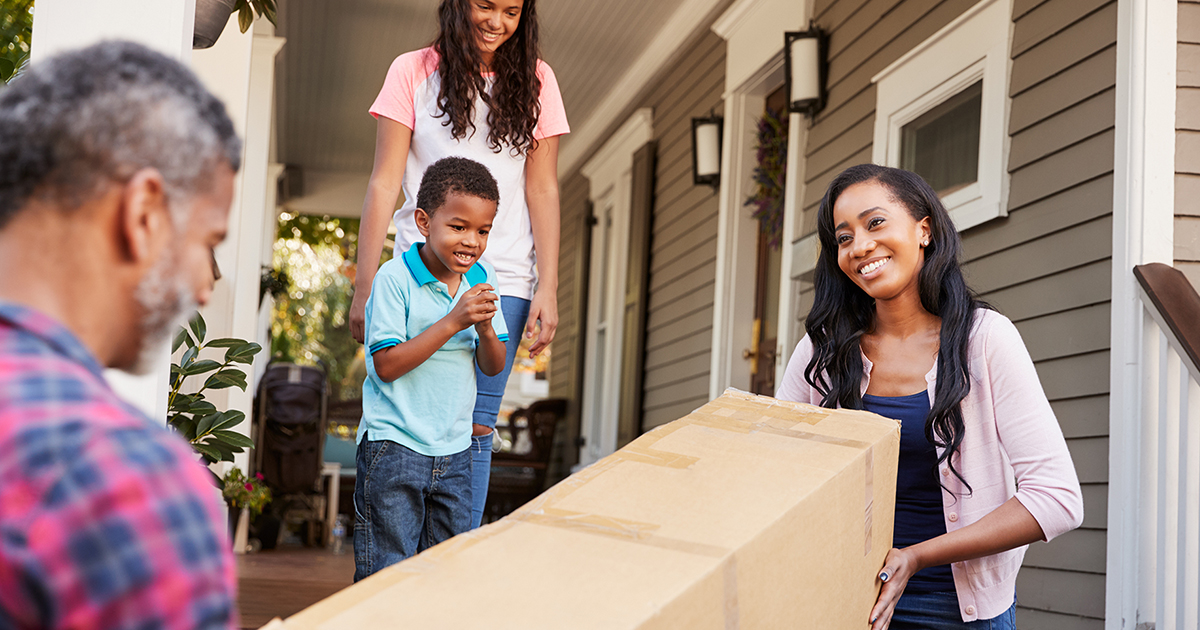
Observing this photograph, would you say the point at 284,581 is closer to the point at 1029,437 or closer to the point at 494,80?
the point at 494,80

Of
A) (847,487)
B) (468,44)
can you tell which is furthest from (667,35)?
(847,487)

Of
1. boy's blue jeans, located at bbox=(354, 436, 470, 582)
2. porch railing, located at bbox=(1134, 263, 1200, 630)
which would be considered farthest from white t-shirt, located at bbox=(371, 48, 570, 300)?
porch railing, located at bbox=(1134, 263, 1200, 630)

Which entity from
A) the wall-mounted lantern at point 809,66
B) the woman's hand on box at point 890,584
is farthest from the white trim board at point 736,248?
the woman's hand on box at point 890,584

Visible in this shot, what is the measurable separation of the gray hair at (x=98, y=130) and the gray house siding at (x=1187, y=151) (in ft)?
8.01

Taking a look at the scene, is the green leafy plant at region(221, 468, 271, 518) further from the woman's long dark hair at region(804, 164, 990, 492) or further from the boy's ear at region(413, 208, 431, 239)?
the woman's long dark hair at region(804, 164, 990, 492)

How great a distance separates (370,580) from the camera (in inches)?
32.7

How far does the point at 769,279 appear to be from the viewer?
5.11 m

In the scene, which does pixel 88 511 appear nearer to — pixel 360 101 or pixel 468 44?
pixel 468 44

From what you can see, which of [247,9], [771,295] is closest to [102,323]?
[247,9]

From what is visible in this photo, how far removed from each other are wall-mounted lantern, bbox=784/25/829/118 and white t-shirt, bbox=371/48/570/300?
8.43ft

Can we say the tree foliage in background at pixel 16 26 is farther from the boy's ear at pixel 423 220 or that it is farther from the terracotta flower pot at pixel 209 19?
the boy's ear at pixel 423 220

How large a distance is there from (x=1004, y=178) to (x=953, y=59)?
56 centimetres

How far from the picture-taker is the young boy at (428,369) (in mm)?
1692

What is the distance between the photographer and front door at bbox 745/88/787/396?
4898 millimetres
